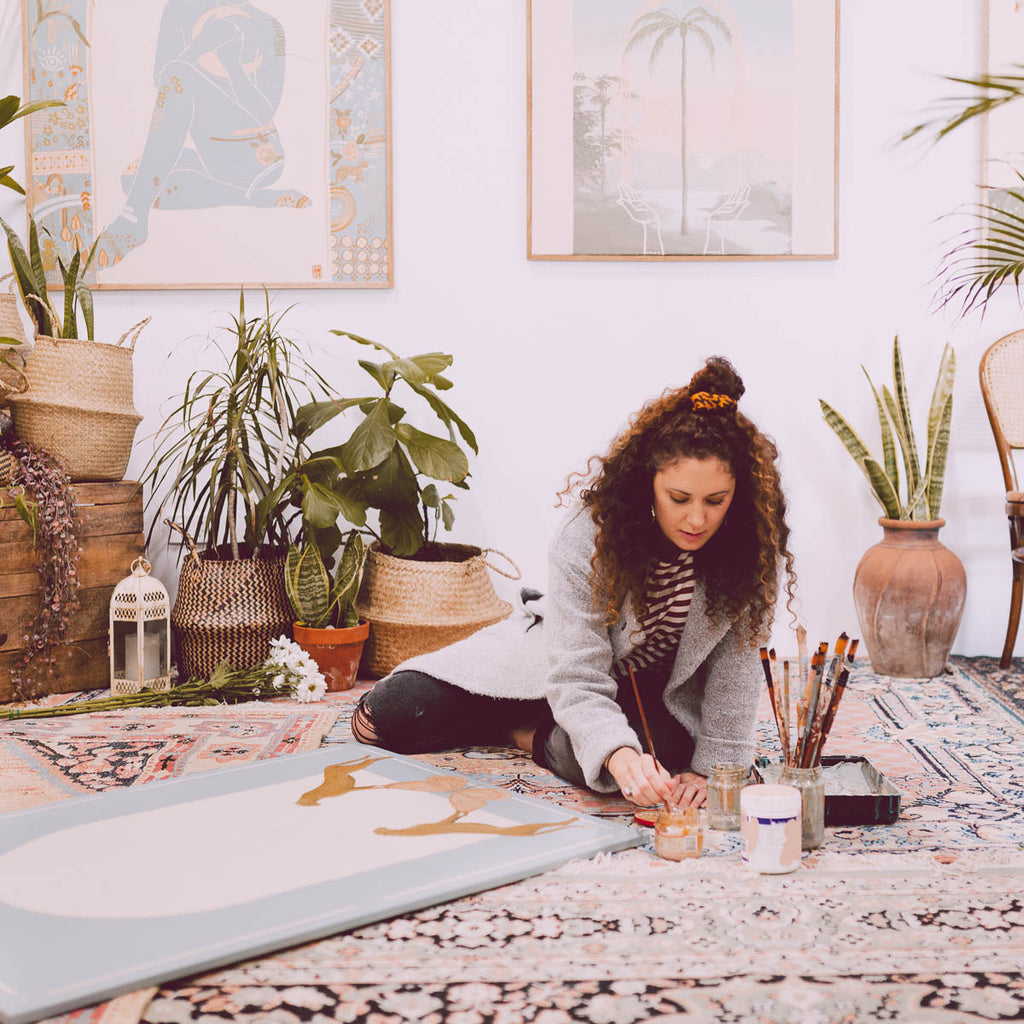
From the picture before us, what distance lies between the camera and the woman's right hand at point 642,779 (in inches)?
63.7

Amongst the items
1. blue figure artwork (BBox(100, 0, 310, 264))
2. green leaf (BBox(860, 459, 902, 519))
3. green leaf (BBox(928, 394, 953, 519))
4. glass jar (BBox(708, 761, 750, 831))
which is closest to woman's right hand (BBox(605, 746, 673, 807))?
glass jar (BBox(708, 761, 750, 831))

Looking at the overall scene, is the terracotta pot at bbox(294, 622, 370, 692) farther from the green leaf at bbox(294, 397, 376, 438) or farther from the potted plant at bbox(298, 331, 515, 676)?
the green leaf at bbox(294, 397, 376, 438)

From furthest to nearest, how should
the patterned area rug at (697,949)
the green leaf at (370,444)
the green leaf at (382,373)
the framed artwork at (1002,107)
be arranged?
the framed artwork at (1002,107), the green leaf at (382,373), the green leaf at (370,444), the patterned area rug at (697,949)

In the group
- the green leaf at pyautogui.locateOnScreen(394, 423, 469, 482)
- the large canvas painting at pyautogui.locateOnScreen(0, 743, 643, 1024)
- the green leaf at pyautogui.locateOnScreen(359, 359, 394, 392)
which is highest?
the green leaf at pyautogui.locateOnScreen(359, 359, 394, 392)

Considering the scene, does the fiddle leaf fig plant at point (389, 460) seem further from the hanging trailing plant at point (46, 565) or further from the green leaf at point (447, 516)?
the hanging trailing plant at point (46, 565)

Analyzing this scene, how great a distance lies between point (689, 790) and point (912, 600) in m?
1.42

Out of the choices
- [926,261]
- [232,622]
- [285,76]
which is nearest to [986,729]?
[926,261]

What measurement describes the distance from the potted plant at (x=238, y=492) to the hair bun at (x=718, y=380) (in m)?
1.45

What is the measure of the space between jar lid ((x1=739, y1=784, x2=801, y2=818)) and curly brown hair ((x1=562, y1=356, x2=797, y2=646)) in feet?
1.24

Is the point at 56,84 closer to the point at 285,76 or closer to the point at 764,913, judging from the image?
the point at 285,76

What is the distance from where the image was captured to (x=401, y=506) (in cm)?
293

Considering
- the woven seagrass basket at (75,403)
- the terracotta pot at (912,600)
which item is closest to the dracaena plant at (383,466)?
the woven seagrass basket at (75,403)

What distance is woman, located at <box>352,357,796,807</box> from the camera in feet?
5.59

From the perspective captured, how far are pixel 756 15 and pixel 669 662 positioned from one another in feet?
7.00
